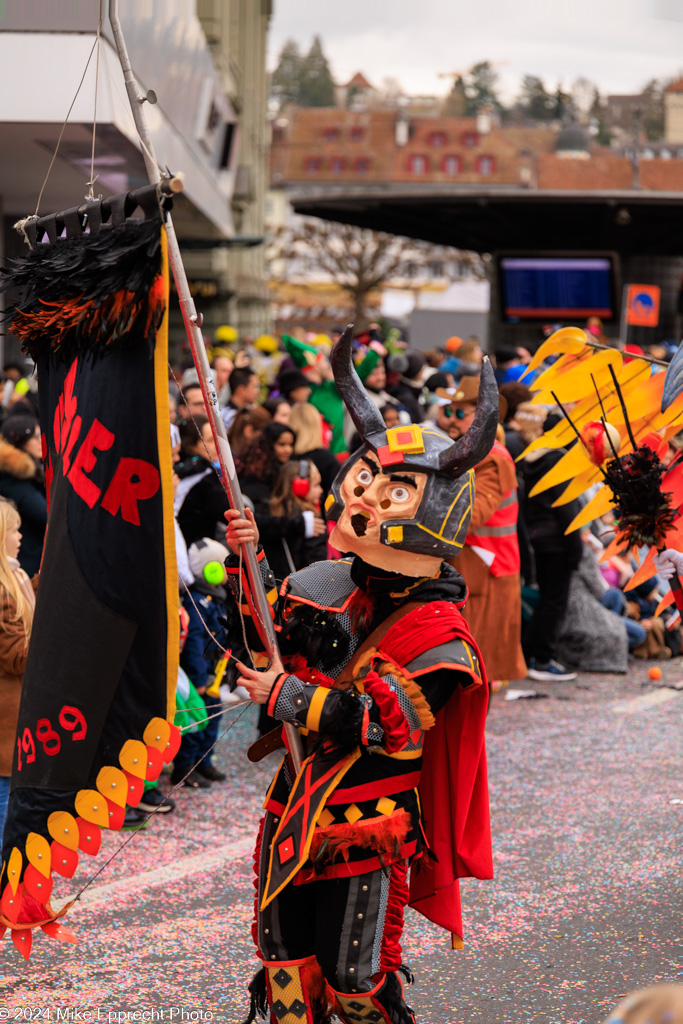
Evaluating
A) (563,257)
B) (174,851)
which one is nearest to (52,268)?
(174,851)

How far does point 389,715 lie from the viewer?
277 centimetres

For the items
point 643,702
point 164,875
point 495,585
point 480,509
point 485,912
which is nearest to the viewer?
point 485,912

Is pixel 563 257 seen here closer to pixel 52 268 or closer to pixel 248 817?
pixel 248 817

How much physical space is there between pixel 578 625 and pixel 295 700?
597 centimetres

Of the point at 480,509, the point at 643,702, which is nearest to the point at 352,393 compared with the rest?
the point at 480,509

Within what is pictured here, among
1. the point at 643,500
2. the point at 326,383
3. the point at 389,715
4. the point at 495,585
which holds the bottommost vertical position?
the point at 495,585

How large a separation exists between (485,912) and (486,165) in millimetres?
79317

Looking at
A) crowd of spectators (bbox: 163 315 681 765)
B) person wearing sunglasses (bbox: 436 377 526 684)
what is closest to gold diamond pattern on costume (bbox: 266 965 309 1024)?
crowd of spectators (bbox: 163 315 681 765)

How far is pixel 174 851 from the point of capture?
5.06 metres

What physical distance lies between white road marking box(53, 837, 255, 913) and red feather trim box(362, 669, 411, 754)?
218cm

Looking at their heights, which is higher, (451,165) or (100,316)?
(451,165)

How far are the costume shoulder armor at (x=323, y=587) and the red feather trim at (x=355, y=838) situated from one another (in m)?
0.54

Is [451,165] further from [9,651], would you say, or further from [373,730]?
[373,730]

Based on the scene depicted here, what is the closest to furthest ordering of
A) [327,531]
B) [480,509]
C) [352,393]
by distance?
1. [352,393]
2. [327,531]
3. [480,509]
